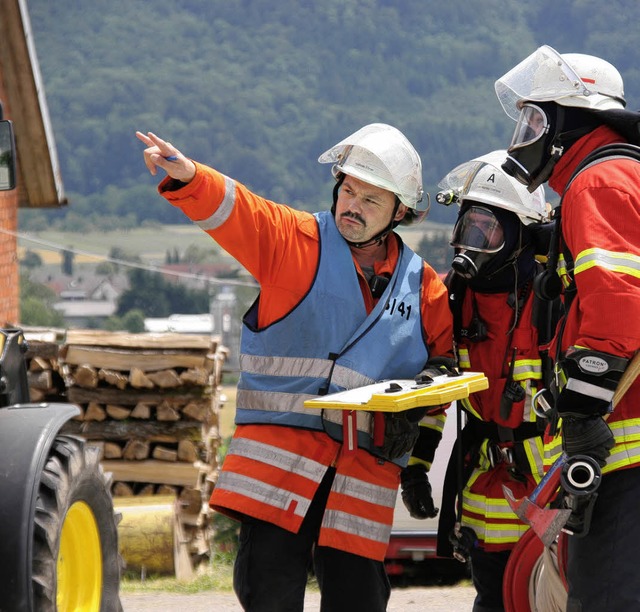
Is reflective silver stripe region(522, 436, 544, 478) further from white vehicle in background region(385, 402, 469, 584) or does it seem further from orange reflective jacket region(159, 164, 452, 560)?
white vehicle in background region(385, 402, 469, 584)

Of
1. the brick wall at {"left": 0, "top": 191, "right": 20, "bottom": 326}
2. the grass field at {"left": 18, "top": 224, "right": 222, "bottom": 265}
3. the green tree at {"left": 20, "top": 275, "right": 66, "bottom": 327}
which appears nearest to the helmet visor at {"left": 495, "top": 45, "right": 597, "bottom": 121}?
the brick wall at {"left": 0, "top": 191, "right": 20, "bottom": 326}

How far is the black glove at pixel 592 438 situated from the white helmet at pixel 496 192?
144 cm

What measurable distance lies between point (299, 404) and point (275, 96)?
12262 cm

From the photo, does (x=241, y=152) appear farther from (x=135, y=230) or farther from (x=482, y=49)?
(x=482, y=49)

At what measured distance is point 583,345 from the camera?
3.64 metres

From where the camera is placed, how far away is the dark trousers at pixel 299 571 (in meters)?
4.38

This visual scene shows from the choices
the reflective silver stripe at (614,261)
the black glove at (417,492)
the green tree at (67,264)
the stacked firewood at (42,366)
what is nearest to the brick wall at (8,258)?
the stacked firewood at (42,366)

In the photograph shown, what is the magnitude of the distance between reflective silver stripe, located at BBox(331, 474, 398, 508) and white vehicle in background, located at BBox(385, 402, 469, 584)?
2.89 metres

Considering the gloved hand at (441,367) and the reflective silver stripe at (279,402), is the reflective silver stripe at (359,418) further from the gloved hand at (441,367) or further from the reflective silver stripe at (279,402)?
the gloved hand at (441,367)

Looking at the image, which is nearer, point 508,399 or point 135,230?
point 508,399

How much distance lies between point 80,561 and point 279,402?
53.4 inches

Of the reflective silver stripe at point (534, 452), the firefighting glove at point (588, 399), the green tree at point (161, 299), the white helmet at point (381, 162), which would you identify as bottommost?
the green tree at point (161, 299)

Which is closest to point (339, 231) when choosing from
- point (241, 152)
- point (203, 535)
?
point (203, 535)

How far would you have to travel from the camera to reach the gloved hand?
459cm
